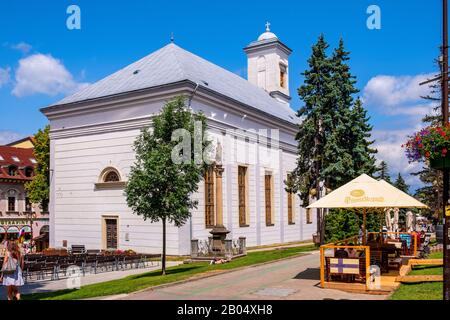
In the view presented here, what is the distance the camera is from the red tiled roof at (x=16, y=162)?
5647 cm

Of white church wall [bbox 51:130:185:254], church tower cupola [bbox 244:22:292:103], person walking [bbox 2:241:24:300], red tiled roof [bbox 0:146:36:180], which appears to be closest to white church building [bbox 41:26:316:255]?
white church wall [bbox 51:130:185:254]

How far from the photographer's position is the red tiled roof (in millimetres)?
56469

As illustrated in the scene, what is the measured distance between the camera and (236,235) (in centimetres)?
3397

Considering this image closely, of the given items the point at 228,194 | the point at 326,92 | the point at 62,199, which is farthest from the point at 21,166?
the point at 326,92

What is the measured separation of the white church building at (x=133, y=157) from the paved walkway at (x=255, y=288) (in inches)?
527

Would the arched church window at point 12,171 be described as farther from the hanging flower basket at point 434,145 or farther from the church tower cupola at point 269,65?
the hanging flower basket at point 434,145

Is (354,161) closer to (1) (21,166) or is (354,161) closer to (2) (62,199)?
(2) (62,199)

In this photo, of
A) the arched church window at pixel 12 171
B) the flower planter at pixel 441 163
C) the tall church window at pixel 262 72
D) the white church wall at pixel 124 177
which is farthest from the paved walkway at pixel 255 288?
the arched church window at pixel 12 171

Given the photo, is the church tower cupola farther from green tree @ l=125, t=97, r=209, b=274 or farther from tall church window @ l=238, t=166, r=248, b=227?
green tree @ l=125, t=97, r=209, b=274

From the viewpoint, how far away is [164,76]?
31672mm

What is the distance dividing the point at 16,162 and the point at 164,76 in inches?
1421

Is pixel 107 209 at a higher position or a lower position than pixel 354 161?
lower

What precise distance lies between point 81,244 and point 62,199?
11.9ft

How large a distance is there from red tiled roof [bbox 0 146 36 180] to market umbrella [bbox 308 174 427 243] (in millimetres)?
50018
